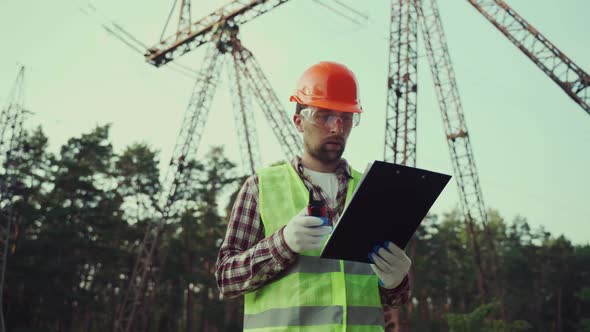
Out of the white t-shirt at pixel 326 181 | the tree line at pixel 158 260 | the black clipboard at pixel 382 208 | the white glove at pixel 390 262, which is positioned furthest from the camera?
the tree line at pixel 158 260

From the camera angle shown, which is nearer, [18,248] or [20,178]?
[18,248]

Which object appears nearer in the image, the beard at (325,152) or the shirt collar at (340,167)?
the beard at (325,152)

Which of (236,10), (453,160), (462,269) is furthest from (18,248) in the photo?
(462,269)

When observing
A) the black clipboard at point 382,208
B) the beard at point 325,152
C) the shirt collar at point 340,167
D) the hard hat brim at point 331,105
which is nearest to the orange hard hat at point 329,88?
the hard hat brim at point 331,105

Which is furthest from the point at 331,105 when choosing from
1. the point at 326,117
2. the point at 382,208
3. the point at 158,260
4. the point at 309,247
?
the point at 158,260

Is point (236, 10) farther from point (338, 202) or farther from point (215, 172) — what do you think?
point (215, 172)

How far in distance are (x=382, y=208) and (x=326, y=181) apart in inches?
24.7

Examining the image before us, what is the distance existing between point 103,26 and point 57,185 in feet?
58.4

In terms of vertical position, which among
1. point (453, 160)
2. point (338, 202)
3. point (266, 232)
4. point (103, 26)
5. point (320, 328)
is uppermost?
point (103, 26)

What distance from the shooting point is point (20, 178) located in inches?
1380

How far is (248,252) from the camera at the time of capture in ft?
7.43

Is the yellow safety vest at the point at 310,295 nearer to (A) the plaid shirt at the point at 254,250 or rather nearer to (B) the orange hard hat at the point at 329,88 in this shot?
(A) the plaid shirt at the point at 254,250

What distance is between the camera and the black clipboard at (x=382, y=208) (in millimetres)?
1969

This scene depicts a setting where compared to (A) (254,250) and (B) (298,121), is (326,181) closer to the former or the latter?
(B) (298,121)
